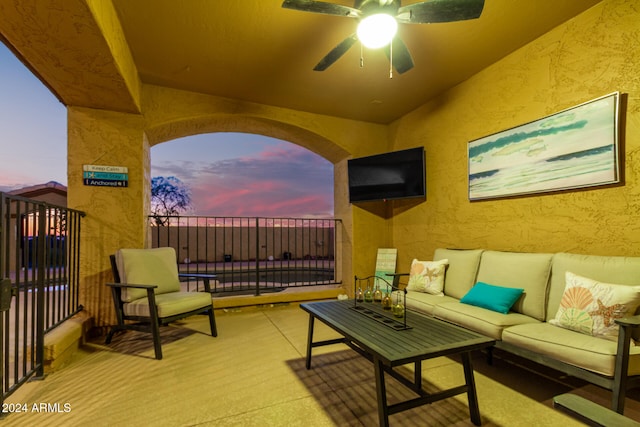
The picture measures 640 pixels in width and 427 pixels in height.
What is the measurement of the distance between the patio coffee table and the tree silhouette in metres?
9.01

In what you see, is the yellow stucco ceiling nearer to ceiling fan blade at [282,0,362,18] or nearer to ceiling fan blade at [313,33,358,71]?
ceiling fan blade at [313,33,358,71]

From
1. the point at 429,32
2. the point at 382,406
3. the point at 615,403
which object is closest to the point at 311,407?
the point at 382,406

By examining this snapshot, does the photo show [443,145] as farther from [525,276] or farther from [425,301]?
[425,301]

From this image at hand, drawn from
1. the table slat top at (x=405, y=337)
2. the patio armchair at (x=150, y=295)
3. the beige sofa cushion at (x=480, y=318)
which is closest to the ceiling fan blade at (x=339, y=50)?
the table slat top at (x=405, y=337)

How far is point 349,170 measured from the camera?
461 cm

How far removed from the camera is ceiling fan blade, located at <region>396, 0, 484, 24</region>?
182 cm

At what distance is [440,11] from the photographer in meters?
1.89

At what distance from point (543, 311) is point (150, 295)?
322cm

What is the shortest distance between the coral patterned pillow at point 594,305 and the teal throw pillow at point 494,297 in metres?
0.30

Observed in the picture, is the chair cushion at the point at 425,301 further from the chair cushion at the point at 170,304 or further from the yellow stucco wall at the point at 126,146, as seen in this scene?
the yellow stucco wall at the point at 126,146

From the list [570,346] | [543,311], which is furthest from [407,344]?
[543,311]

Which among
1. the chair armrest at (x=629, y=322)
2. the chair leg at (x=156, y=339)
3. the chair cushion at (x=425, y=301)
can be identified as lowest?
the chair leg at (x=156, y=339)

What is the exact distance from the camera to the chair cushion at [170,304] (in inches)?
104

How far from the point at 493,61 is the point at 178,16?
3072 millimetres
